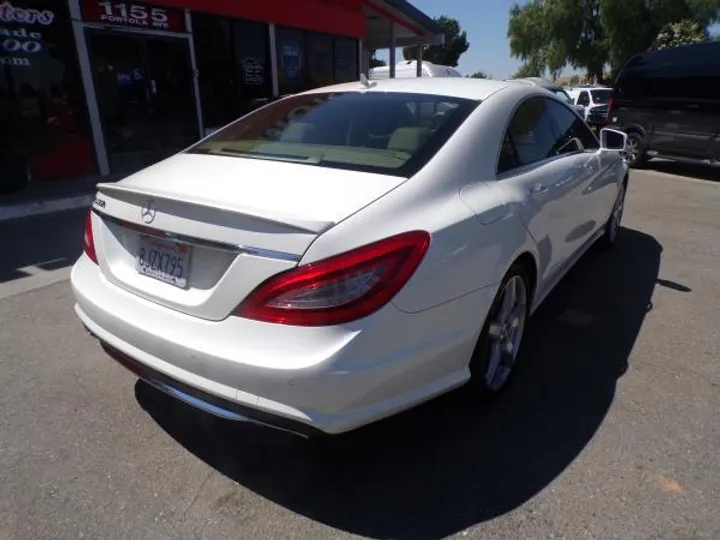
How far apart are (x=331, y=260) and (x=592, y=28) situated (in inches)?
1486

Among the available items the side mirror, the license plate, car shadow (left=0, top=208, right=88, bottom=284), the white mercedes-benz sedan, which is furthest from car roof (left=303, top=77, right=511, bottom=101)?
car shadow (left=0, top=208, right=88, bottom=284)

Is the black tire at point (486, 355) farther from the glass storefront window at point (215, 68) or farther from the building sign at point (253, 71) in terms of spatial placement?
the building sign at point (253, 71)

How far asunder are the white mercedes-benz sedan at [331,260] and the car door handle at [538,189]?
12 millimetres

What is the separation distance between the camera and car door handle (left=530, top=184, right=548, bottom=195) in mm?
2820

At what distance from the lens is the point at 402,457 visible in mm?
2375

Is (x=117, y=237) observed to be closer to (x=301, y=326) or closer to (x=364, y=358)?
(x=301, y=326)

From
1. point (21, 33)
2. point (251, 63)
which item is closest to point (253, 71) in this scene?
point (251, 63)

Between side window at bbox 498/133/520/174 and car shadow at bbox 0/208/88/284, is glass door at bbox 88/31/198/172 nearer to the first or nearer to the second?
car shadow at bbox 0/208/88/284

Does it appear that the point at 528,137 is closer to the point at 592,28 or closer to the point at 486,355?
the point at 486,355

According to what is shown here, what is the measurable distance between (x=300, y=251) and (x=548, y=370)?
1.95m

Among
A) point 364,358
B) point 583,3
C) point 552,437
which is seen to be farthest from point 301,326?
point 583,3

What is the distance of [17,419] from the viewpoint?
263 cm

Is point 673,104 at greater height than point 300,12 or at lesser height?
lesser

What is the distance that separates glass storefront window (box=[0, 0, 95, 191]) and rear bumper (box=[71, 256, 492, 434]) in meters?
6.50
